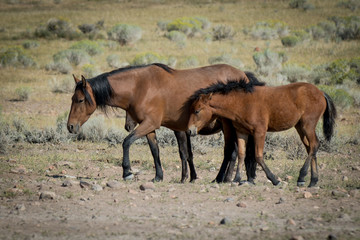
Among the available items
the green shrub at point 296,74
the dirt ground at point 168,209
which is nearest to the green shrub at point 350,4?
the green shrub at point 296,74

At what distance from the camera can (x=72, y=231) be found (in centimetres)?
623

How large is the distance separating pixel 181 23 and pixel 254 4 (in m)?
23.5

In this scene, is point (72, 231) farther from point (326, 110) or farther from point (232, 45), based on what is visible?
point (232, 45)

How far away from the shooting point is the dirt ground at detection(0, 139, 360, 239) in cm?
615

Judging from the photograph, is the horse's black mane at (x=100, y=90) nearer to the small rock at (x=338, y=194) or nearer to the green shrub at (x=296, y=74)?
the small rock at (x=338, y=194)

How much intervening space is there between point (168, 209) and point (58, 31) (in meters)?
35.7

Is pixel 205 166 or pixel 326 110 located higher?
pixel 326 110

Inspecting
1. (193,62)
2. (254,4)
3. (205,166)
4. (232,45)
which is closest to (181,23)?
(232,45)

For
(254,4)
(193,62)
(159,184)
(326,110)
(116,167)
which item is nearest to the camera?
(159,184)

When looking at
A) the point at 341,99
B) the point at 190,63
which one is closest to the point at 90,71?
the point at 190,63

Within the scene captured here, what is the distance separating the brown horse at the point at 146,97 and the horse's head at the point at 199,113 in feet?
1.60

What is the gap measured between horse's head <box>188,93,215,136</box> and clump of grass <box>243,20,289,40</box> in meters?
30.5

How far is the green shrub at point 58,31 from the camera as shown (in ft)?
131

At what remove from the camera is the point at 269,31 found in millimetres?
39156
